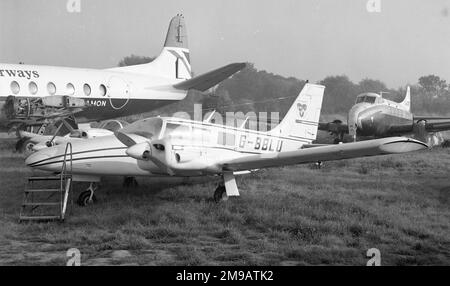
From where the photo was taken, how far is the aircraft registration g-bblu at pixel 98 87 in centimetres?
1647

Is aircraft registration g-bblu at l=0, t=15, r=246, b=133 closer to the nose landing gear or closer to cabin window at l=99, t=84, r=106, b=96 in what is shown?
cabin window at l=99, t=84, r=106, b=96

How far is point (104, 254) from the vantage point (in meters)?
6.48

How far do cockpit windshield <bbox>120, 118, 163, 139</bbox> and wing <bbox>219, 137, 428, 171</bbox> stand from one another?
4.74ft

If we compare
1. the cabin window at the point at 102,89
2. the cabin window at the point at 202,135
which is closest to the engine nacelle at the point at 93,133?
the cabin window at the point at 202,135

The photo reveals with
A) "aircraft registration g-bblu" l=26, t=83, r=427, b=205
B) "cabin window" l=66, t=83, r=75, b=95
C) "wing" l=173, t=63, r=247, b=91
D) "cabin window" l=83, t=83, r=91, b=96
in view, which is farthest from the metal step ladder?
"cabin window" l=83, t=83, r=91, b=96

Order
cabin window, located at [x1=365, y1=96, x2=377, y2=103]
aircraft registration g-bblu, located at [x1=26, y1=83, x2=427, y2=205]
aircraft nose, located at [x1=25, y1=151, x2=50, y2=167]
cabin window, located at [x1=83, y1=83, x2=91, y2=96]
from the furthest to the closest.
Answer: cabin window, located at [x1=365, y1=96, x2=377, y2=103] < cabin window, located at [x1=83, y1=83, x2=91, y2=96] < aircraft nose, located at [x1=25, y1=151, x2=50, y2=167] < aircraft registration g-bblu, located at [x1=26, y1=83, x2=427, y2=205]

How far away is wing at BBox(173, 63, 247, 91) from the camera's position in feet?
50.9

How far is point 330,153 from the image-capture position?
8.60 metres

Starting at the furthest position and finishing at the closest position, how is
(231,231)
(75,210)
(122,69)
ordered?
(122,69), (75,210), (231,231)

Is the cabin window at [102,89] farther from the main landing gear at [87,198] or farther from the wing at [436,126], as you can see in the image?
the wing at [436,126]

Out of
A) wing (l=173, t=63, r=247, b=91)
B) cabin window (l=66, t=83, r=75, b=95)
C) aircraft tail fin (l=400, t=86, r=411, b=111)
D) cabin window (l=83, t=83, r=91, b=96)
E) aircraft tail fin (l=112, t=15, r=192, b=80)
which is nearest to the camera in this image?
wing (l=173, t=63, r=247, b=91)

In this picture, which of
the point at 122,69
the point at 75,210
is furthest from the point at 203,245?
the point at 122,69
